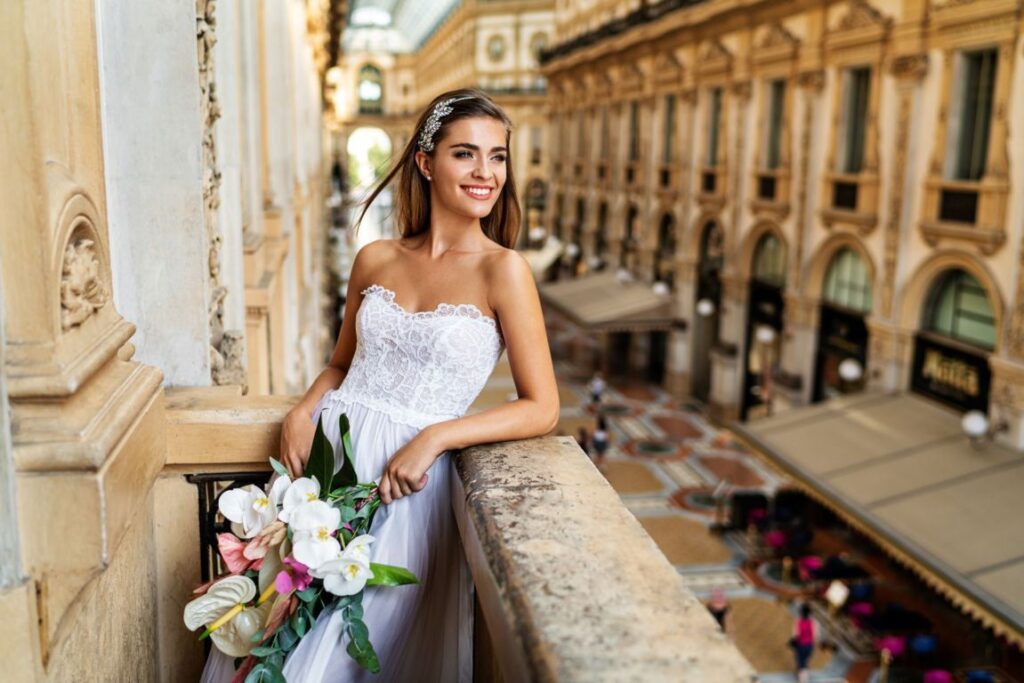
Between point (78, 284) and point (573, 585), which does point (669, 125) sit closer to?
point (78, 284)

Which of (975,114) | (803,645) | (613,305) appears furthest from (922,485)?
(613,305)

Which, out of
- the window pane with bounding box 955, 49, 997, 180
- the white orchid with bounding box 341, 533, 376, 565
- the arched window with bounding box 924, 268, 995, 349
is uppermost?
the window pane with bounding box 955, 49, 997, 180

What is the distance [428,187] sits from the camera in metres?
2.80

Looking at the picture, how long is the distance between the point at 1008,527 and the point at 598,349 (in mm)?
19113

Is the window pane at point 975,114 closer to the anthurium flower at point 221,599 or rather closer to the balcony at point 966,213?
the balcony at point 966,213

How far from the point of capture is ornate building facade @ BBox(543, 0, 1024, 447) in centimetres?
1261

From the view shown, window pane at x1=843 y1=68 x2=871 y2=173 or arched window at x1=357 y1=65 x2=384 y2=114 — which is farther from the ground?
arched window at x1=357 y1=65 x2=384 y2=114

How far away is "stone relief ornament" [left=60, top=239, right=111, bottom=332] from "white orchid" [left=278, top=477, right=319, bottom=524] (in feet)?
1.95

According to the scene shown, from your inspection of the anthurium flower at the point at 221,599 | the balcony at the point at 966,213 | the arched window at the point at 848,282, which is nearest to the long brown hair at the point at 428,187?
the anthurium flower at the point at 221,599

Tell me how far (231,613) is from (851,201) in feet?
49.2

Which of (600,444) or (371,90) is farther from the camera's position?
(371,90)

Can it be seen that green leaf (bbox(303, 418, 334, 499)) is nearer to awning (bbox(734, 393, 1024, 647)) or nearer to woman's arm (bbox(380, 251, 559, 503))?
woman's arm (bbox(380, 251, 559, 503))

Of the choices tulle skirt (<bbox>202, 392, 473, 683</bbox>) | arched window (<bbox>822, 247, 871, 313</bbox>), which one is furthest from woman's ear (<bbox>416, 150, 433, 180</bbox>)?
arched window (<bbox>822, 247, 871, 313</bbox>)

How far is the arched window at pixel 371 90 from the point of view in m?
81.4
